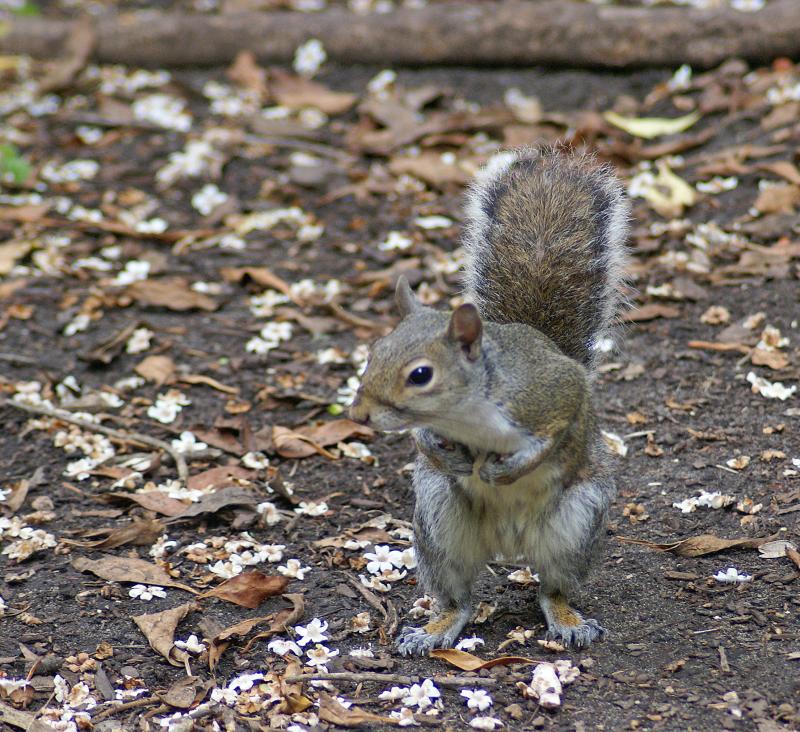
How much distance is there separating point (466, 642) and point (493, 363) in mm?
913

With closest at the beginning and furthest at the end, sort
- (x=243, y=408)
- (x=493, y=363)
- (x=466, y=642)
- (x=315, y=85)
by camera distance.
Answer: (x=493, y=363) → (x=466, y=642) → (x=243, y=408) → (x=315, y=85)

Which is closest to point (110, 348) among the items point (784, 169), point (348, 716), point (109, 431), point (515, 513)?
point (109, 431)

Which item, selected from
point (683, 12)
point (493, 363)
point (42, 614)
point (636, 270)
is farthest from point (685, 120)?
point (42, 614)

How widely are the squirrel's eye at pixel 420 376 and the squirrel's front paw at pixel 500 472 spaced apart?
1.10ft

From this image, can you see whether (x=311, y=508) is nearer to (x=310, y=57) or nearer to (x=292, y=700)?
(x=292, y=700)

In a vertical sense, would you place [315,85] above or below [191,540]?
above

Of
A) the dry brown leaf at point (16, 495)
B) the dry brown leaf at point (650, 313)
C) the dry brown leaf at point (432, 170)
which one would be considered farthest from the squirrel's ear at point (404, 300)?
the dry brown leaf at point (432, 170)

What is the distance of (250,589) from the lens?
3.63 m

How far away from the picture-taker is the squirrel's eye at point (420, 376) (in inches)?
114

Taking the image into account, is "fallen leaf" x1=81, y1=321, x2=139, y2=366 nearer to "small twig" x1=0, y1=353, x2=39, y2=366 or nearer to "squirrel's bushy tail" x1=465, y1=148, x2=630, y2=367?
"small twig" x1=0, y1=353, x2=39, y2=366

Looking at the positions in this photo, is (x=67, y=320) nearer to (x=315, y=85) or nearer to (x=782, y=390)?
(x=315, y=85)

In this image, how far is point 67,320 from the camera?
5477 millimetres

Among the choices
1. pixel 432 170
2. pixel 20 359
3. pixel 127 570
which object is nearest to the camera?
pixel 127 570

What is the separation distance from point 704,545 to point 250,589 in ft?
4.92
